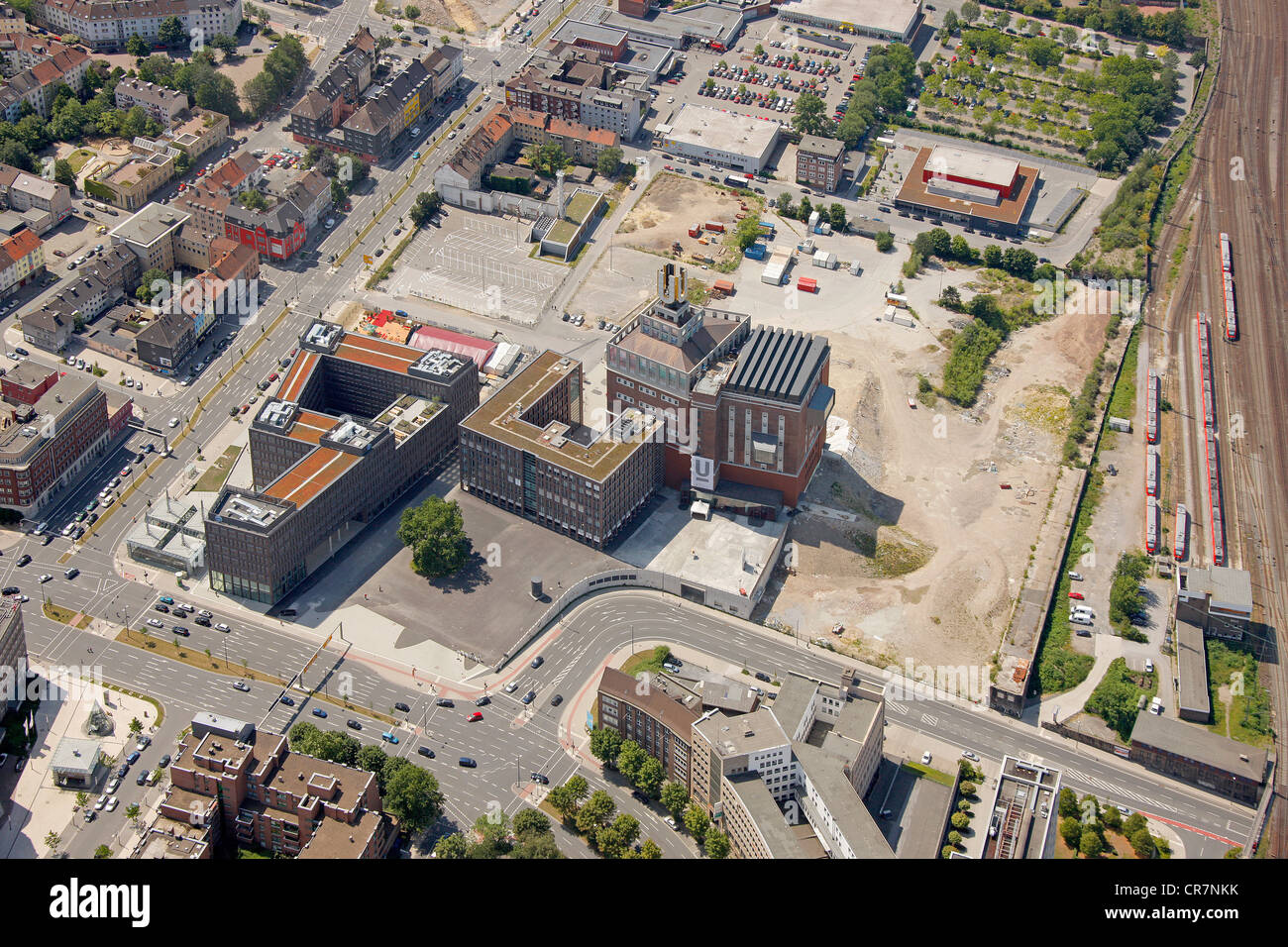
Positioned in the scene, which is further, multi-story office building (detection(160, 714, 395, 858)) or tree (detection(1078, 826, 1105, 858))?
tree (detection(1078, 826, 1105, 858))

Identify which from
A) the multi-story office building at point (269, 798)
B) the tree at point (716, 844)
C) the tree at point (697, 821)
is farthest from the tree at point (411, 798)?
the tree at point (716, 844)

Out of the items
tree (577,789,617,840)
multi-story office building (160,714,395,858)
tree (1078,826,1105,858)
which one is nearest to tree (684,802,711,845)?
tree (577,789,617,840)

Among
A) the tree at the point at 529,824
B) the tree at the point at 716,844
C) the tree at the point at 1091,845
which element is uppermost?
the tree at the point at 529,824

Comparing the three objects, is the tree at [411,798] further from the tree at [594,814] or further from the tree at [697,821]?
the tree at [697,821]

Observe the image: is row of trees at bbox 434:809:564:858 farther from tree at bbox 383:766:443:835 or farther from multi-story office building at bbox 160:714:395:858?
multi-story office building at bbox 160:714:395:858
